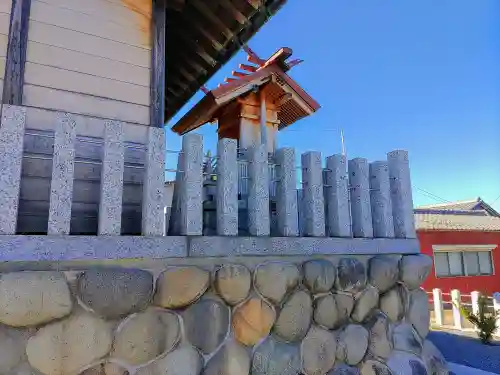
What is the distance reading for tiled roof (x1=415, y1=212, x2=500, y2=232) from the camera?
14586mm

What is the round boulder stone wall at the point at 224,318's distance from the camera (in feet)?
6.31

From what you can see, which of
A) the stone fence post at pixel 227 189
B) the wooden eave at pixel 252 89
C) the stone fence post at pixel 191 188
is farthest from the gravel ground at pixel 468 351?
the stone fence post at pixel 191 188

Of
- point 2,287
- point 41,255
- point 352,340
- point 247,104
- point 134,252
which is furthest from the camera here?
point 247,104

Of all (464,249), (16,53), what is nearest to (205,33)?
(16,53)

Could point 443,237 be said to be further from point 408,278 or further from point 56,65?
point 56,65

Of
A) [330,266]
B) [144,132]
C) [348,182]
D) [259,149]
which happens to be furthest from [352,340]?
[144,132]

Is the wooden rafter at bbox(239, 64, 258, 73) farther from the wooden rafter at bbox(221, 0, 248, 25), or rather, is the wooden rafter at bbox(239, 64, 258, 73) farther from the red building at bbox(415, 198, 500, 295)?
the red building at bbox(415, 198, 500, 295)

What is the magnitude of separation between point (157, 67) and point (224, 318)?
7.76 ft

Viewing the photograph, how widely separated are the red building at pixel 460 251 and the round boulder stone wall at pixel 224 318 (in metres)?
12.0

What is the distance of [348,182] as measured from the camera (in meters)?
3.25

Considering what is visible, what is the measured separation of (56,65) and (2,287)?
6.53ft

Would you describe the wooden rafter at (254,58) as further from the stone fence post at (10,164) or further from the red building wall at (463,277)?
the red building wall at (463,277)

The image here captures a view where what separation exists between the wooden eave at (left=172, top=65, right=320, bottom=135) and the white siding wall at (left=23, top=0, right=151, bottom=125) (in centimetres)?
177

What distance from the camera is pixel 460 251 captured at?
1505 cm
